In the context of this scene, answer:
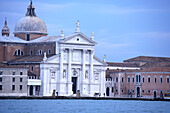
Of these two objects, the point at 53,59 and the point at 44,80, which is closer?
the point at 44,80

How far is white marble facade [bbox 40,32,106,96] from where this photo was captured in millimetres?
98562

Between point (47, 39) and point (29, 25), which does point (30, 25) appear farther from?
point (47, 39)

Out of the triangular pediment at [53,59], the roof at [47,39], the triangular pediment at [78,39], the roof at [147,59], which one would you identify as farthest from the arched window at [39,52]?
the roof at [147,59]

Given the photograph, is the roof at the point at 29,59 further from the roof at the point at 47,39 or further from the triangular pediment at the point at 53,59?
the roof at the point at 47,39

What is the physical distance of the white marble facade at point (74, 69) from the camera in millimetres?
98562

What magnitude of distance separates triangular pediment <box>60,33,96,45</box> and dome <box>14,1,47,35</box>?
11.7 metres

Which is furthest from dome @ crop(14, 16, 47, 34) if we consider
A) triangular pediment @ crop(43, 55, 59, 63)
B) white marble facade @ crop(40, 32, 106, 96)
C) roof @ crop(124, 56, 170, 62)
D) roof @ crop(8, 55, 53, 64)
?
roof @ crop(124, 56, 170, 62)

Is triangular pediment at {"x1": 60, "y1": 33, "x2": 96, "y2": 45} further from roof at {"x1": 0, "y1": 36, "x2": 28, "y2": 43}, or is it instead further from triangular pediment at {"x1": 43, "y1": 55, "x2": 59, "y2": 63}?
roof at {"x1": 0, "y1": 36, "x2": 28, "y2": 43}

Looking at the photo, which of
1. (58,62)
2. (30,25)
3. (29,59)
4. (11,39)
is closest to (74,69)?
(58,62)

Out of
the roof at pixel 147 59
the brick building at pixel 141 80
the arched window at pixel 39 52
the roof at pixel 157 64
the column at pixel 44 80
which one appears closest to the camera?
the column at pixel 44 80

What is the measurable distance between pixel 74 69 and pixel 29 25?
43.2 ft

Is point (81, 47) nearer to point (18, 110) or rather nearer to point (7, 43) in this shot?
point (7, 43)

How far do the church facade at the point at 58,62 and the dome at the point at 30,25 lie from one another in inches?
74.4

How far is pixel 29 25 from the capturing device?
362ft
